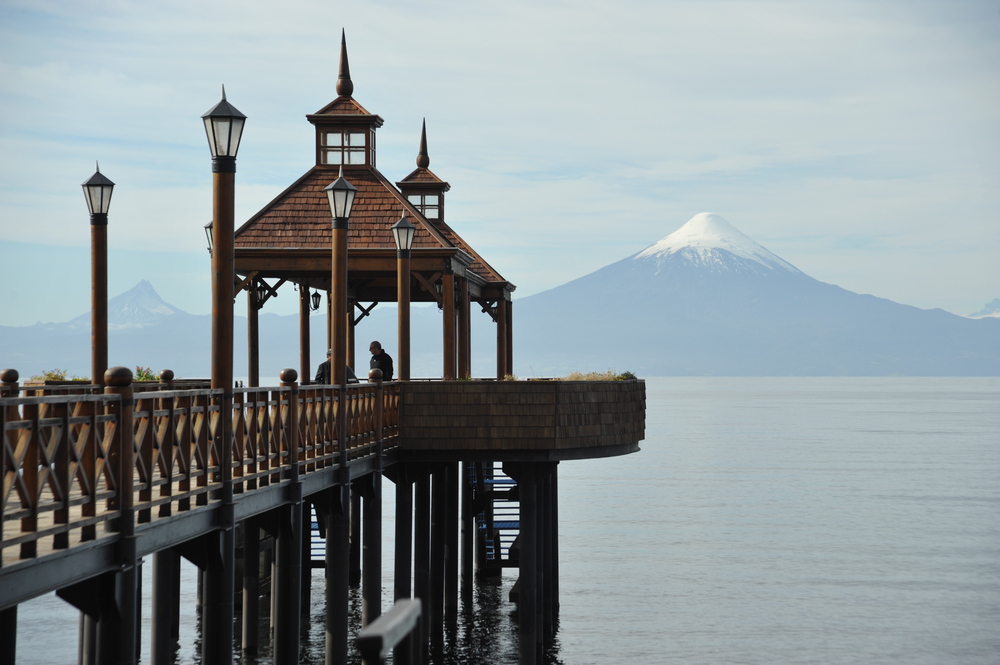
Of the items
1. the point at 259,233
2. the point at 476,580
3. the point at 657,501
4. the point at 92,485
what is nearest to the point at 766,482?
the point at 657,501

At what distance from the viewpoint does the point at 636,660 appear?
2580 cm

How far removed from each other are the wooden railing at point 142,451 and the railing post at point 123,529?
22 millimetres

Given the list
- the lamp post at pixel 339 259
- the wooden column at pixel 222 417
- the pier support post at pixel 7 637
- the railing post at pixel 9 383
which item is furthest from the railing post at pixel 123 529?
Answer: the pier support post at pixel 7 637

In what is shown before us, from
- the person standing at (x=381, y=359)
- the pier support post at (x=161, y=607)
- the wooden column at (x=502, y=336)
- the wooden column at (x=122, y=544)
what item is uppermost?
the wooden column at (x=502, y=336)

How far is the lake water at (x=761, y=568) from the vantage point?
26953mm

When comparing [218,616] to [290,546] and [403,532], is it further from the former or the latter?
[403,532]

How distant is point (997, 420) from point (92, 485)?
439ft

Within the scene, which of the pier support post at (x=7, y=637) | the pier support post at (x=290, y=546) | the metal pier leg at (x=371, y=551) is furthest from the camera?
the metal pier leg at (x=371, y=551)

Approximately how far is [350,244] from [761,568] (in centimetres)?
2296

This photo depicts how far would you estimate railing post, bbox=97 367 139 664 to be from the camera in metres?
8.09

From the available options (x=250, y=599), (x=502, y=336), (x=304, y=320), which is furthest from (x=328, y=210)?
(x=502, y=336)

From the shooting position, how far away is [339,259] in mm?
14641

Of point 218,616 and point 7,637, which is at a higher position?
point 218,616

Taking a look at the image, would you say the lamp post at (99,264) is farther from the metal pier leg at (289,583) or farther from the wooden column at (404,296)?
the wooden column at (404,296)
